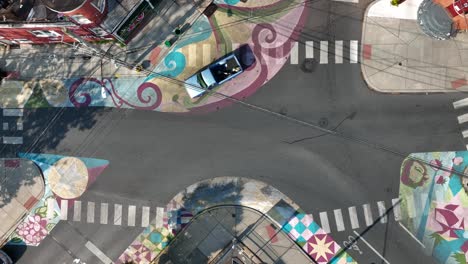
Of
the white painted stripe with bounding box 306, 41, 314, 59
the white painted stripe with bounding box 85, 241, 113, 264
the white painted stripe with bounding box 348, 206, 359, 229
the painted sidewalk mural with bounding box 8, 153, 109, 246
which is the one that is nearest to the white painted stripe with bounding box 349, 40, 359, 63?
the white painted stripe with bounding box 306, 41, 314, 59

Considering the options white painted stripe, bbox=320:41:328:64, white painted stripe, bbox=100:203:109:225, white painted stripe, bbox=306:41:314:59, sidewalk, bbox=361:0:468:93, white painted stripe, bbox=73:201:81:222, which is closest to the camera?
sidewalk, bbox=361:0:468:93

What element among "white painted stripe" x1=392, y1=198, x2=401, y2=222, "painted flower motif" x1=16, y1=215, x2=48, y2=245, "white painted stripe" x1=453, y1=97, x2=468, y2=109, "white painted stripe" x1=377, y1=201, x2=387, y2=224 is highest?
"white painted stripe" x1=453, y1=97, x2=468, y2=109

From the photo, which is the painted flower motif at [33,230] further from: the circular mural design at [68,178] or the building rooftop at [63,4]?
the building rooftop at [63,4]

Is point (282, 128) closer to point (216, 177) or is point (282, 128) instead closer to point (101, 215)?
point (216, 177)

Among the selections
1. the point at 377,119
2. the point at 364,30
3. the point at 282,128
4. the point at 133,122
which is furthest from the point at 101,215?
the point at 364,30

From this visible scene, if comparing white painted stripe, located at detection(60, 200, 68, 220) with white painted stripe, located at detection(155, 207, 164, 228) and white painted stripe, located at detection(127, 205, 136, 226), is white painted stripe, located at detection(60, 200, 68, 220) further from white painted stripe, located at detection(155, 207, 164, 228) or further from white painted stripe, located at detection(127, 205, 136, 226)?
white painted stripe, located at detection(155, 207, 164, 228)

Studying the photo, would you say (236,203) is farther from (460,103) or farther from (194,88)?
(460,103)

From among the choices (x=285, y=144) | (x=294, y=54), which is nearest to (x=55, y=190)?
(x=285, y=144)
